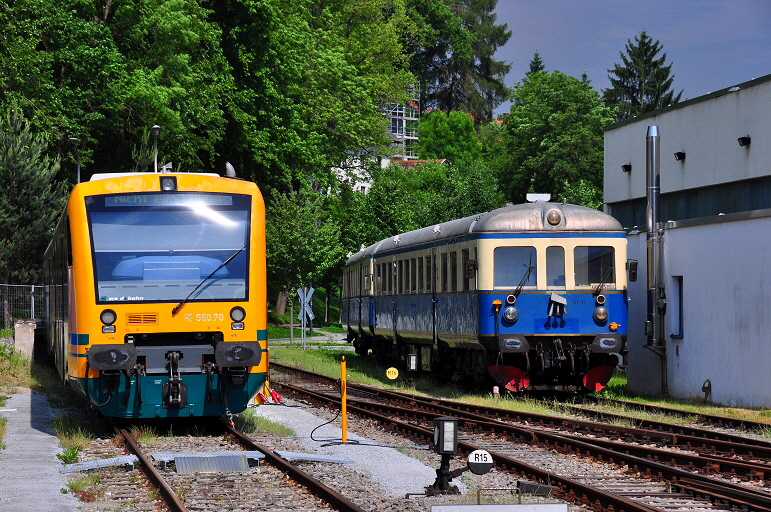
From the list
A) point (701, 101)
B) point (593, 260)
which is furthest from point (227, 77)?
point (593, 260)

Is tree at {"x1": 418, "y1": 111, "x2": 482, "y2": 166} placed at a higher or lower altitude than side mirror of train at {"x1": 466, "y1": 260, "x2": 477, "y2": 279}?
higher

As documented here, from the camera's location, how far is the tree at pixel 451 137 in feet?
326

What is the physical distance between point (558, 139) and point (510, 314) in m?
51.0

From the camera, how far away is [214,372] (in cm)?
1343

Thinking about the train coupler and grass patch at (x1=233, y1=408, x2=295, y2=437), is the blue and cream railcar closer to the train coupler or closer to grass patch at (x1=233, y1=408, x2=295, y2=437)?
grass patch at (x1=233, y1=408, x2=295, y2=437)

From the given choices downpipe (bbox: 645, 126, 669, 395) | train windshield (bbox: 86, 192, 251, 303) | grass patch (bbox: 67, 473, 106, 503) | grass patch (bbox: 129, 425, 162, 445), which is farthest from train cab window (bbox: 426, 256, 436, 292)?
grass patch (bbox: 67, 473, 106, 503)

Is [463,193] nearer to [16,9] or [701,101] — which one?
[16,9]

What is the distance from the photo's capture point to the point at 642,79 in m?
83.4

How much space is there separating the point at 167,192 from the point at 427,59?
79049 millimetres

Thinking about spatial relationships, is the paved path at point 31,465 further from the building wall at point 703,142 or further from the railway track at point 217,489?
the building wall at point 703,142

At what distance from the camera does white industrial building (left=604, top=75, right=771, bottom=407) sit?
63.1 feet

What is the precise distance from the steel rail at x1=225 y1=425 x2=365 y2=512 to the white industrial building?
963cm

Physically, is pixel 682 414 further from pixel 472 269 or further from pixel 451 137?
pixel 451 137

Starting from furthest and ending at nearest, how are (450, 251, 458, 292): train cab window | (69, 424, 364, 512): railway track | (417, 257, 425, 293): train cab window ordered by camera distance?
(417, 257, 425, 293): train cab window < (450, 251, 458, 292): train cab window < (69, 424, 364, 512): railway track
